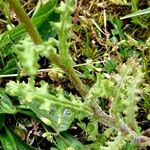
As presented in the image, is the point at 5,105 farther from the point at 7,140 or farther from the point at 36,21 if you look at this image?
the point at 36,21

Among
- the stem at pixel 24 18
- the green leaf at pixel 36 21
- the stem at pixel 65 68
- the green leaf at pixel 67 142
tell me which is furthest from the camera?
the green leaf at pixel 36 21

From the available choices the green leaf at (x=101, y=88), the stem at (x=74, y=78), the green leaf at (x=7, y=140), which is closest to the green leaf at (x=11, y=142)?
the green leaf at (x=7, y=140)

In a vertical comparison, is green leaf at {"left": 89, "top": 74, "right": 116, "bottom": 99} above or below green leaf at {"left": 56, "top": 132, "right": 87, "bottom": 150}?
above

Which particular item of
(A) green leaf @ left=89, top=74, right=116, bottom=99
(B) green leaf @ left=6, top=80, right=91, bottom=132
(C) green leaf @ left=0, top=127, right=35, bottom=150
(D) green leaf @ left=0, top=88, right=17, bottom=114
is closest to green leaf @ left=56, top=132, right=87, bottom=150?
(C) green leaf @ left=0, top=127, right=35, bottom=150

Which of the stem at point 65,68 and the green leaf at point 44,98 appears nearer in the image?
the stem at point 65,68

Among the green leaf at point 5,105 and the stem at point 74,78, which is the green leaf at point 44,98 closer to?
the stem at point 74,78

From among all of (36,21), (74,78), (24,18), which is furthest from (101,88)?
(36,21)

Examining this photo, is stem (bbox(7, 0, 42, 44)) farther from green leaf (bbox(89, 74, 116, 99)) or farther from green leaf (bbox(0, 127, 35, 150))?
green leaf (bbox(0, 127, 35, 150))

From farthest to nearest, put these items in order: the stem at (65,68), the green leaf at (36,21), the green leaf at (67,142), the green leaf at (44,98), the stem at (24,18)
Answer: the green leaf at (36,21) < the green leaf at (67,142) < the green leaf at (44,98) < the stem at (65,68) < the stem at (24,18)

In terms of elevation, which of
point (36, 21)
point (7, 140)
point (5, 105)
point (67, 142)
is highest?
point (36, 21)

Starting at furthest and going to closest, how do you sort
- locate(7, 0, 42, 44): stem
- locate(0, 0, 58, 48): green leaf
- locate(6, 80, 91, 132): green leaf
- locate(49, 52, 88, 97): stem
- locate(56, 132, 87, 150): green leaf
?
locate(0, 0, 58, 48): green leaf → locate(56, 132, 87, 150): green leaf → locate(6, 80, 91, 132): green leaf → locate(49, 52, 88, 97): stem → locate(7, 0, 42, 44): stem

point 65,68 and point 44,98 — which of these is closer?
point 65,68

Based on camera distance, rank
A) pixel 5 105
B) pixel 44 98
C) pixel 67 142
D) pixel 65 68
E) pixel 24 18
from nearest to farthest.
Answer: pixel 24 18
pixel 65 68
pixel 44 98
pixel 67 142
pixel 5 105

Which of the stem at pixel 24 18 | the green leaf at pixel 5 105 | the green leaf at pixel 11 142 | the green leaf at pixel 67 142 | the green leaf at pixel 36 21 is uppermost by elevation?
the stem at pixel 24 18
